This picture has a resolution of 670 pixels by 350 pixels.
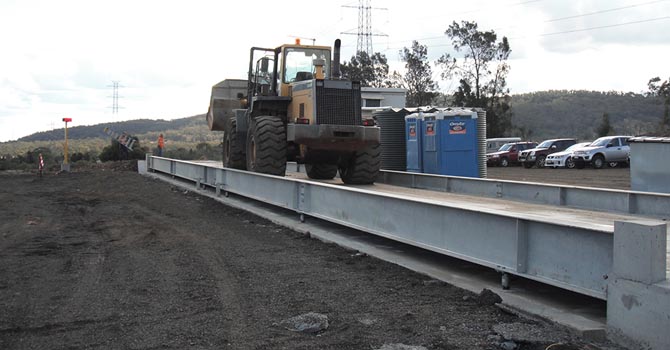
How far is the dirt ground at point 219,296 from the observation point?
4.44 m

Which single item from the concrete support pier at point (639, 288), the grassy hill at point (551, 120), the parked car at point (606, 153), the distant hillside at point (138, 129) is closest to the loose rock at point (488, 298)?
the concrete support pier at point (639, 288)

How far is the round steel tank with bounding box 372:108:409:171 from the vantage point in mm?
19516

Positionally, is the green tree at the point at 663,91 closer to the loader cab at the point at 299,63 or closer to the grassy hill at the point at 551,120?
the grassy hill at the point at 551,120

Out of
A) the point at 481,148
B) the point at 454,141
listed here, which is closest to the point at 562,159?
the point at 481,148

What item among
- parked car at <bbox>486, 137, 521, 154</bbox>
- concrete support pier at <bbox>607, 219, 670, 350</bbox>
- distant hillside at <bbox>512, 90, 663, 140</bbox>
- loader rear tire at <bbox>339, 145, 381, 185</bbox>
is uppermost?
distant hillside at <bbox>512, 90, 663, 140</bbox>

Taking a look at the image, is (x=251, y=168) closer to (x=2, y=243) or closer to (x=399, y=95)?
(x=2, y=243)

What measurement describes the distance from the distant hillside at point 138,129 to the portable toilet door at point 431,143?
80.5 metres

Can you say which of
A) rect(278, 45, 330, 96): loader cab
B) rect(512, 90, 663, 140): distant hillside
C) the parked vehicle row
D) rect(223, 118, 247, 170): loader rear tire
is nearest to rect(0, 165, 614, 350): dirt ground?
rect(278, 45, 330, 96): loader cab

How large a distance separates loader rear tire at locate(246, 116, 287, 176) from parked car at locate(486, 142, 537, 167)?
2493 centimetres

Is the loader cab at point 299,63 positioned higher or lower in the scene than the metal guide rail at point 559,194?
higher

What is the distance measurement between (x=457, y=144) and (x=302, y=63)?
5.64m

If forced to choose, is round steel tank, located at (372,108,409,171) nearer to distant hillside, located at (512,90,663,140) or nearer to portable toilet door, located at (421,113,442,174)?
portable toilet door, located at (421,113,442,174)

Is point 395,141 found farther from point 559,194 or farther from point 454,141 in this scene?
point 559,194

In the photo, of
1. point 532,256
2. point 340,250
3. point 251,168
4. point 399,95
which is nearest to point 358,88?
point 251,168
